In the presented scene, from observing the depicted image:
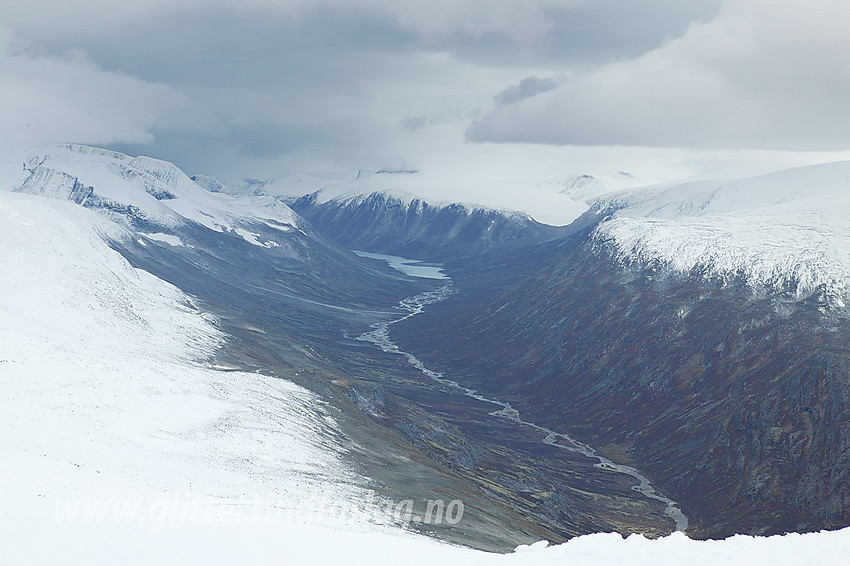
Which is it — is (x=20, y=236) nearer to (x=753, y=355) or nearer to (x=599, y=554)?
(x=599, y=554)

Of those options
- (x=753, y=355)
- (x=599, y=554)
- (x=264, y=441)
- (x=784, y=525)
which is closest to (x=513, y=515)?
(x=264, y=441)

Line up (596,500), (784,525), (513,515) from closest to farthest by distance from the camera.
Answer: (513,515)
(784,525)
(596,500)

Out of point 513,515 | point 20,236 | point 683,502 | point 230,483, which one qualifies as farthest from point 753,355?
point 20,236

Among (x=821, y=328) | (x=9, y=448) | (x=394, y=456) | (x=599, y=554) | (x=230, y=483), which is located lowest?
(x=394, y=456)

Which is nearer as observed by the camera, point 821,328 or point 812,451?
point 812,451

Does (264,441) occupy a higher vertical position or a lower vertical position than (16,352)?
lower

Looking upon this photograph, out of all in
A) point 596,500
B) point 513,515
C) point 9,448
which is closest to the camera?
point 9,448
